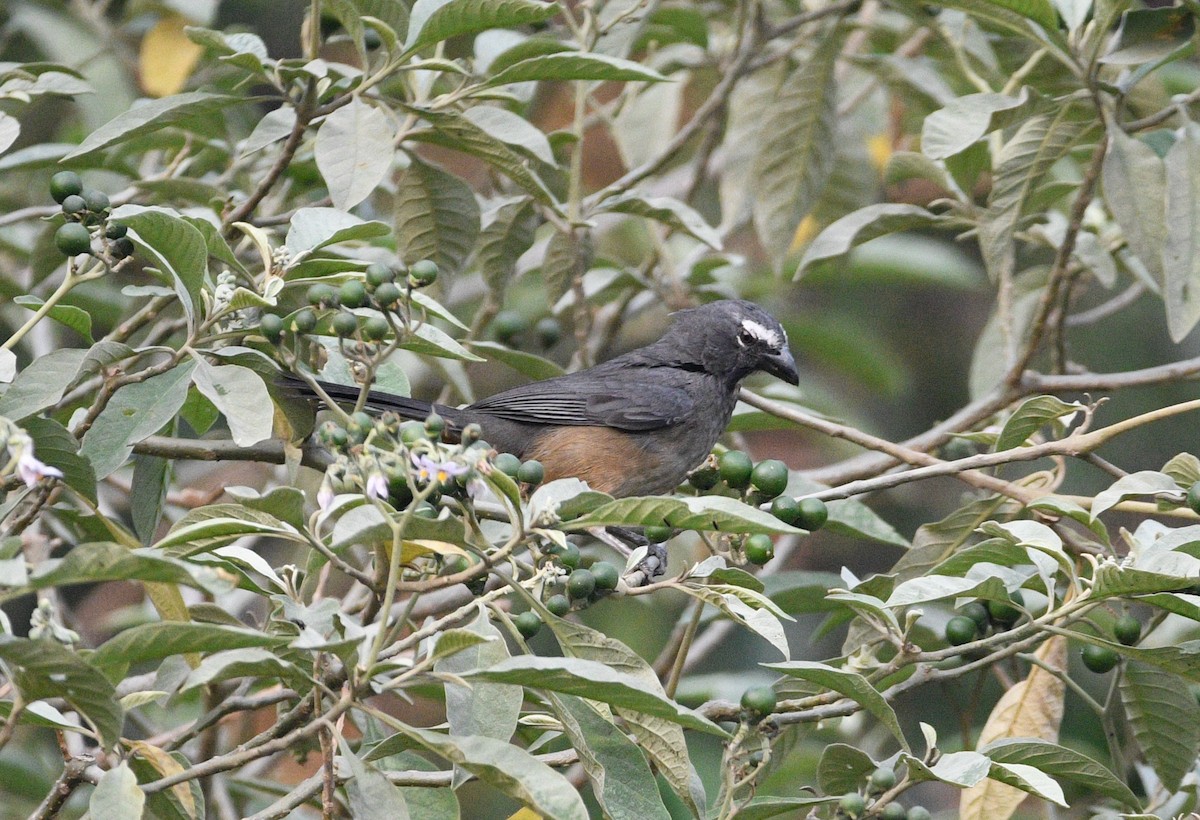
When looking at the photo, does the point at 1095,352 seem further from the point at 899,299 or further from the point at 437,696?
the point at 437,696

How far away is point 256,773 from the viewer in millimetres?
4211

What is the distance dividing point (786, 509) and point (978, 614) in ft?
1.84

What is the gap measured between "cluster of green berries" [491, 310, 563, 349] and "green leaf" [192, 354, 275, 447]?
6.78 feet

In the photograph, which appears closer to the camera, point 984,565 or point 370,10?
point 984,565

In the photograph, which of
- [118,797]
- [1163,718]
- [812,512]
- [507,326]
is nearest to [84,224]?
[118,797]

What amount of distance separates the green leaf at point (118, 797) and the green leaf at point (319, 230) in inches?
46.9

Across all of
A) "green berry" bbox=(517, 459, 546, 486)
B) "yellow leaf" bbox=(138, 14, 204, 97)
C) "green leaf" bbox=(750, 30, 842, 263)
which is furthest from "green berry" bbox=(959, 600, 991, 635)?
"yellow leaf" bbox=(138, 14, 204, 97)

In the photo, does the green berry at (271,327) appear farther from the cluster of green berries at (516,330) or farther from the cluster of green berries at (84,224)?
the cluster of green berries at (516,330)

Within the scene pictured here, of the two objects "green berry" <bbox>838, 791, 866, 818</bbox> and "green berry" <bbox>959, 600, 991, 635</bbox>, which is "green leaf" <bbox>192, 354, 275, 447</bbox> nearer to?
"green berry" <bbox>838, 791, 866, 818</bbox>

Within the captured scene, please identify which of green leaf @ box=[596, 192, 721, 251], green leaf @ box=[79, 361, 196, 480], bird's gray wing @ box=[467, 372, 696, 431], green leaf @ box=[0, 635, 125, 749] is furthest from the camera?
bird's gray wing @ box=[467, 372, 696, 431]

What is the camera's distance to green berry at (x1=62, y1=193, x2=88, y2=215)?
8.41 feet

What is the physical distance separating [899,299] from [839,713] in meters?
6.97

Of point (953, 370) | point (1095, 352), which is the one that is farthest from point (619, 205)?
point (953, 370)

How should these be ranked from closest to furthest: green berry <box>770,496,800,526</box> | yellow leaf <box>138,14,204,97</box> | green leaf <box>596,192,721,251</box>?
green berry <box>770,496,800,526</box>, green leaf <box>596,192,721,251</box>, yellow leaf <box>138,14,204,97</box>
